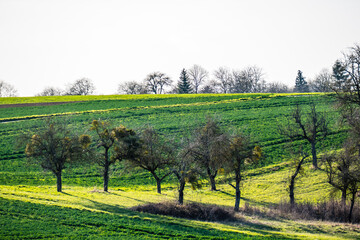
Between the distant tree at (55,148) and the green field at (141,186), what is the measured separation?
→ 2.47 metres

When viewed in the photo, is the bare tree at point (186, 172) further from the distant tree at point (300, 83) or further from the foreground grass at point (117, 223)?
the distant tree at point (300, 83)

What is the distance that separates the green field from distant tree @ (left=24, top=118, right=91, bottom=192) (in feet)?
8.10

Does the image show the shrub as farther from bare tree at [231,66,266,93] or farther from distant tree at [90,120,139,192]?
bare tree at [231,66,266,93]

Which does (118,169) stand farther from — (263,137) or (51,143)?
(263,137)

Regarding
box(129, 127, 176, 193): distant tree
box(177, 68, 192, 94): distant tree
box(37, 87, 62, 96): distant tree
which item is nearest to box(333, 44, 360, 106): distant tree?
box(129, 127, 176, 193): distant tree

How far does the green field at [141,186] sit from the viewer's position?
26.3 metres

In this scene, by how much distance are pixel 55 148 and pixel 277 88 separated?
150317 millimetres

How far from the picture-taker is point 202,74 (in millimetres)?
164500

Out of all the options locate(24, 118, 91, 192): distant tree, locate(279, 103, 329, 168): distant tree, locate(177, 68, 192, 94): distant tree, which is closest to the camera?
locate(24, 118, 91, 192): distant tree

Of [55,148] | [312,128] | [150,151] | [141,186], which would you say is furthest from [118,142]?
[312,128]

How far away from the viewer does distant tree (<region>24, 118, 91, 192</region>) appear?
137 feet

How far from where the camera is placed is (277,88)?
179 metres

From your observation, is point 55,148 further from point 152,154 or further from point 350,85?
point 350,85

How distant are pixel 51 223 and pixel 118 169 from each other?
2766 cm
